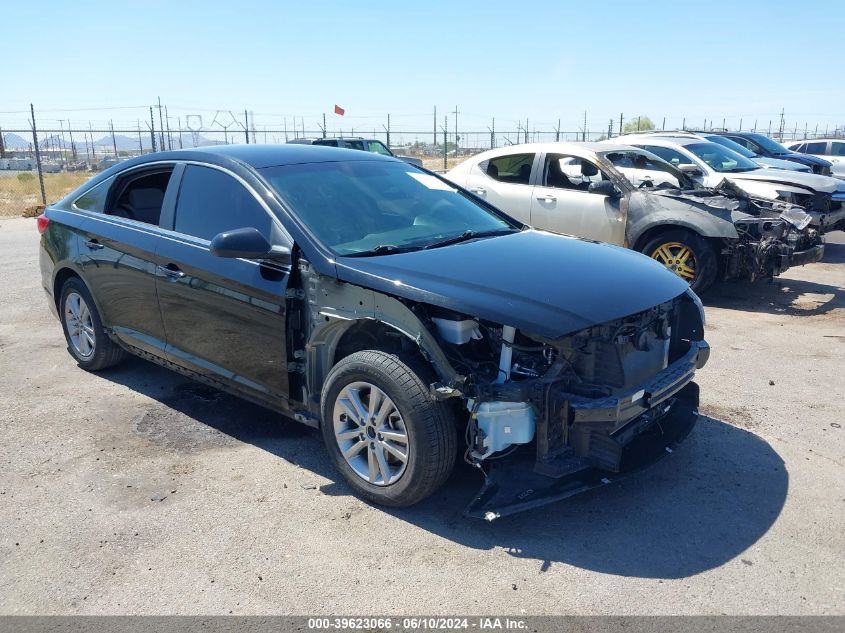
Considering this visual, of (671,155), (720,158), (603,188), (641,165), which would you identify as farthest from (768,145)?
(603,188)

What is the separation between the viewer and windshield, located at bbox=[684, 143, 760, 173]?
10.8 m

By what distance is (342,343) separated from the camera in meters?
3.94

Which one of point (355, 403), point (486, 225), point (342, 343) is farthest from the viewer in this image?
point (486, 225)

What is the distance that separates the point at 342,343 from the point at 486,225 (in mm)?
1367

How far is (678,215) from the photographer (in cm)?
787

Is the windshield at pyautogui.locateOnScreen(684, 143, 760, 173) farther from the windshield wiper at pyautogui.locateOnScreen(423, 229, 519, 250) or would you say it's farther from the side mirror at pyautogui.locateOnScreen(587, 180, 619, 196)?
the windshield wiper at pyautogui.locateOnScreen(423, 229, 519, 250)

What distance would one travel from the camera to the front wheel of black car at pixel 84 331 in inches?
217

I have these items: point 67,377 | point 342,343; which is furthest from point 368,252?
point 67,377

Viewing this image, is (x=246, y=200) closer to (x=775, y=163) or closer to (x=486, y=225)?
(x=486, y=225)

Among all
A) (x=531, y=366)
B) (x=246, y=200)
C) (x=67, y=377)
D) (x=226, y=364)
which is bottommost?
(x=67, y=377)

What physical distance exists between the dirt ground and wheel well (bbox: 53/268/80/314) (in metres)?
0.92

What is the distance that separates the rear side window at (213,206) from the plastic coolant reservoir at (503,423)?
165cm

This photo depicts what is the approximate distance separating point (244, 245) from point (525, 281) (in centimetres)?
148

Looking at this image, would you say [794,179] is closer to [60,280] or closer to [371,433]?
[371,433]
